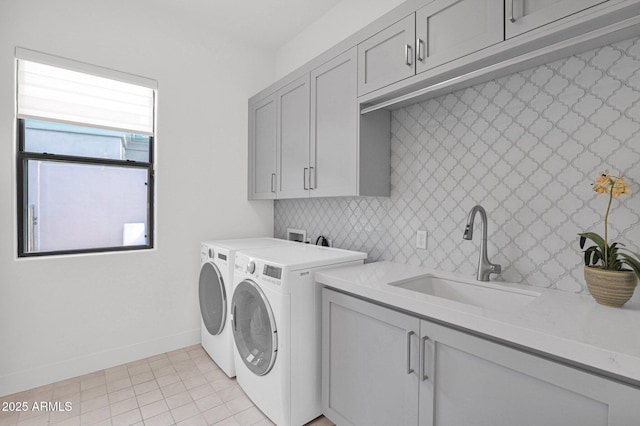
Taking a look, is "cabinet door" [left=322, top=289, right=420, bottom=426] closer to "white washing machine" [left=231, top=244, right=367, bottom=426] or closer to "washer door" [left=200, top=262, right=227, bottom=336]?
"white washing machine" [left=231, top=244, right=367, bottom=426]

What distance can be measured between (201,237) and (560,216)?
2652 millimetres

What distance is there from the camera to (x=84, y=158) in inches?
93.0

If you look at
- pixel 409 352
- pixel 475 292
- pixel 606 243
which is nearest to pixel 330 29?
pixel 475 292

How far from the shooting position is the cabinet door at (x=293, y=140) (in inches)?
92.2

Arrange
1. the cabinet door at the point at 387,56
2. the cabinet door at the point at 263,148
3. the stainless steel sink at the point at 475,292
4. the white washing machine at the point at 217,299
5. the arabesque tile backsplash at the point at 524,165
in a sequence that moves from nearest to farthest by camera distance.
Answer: the arabesque tile backsplash at the point at 524,165 < the stainless steel sink at the point at 475,292 < the cabinet door at the point at 387,56 < the white washing machine at the point at 217,299 < the cabinet door at the point at 263,148

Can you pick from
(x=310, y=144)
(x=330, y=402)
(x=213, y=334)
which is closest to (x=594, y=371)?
(x=330, y=402)

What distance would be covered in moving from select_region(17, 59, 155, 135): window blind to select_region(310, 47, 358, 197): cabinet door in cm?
147

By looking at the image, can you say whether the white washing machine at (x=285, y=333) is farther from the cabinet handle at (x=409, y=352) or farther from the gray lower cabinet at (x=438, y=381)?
the cabinet handle at (x=409, y=352)

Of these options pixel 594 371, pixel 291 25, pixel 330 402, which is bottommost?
pixel 330 402

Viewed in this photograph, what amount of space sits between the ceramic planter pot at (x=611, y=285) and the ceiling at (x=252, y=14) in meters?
2.54

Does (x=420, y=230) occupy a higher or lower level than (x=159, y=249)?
higher

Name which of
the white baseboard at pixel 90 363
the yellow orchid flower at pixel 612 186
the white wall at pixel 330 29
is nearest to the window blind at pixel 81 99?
the white wall at pixel 330 29

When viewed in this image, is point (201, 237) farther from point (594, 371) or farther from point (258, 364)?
point (594, 371)

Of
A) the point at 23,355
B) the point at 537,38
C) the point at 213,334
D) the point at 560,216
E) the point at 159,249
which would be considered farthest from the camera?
the point at 159,249
